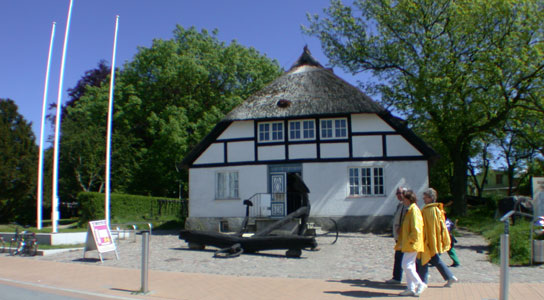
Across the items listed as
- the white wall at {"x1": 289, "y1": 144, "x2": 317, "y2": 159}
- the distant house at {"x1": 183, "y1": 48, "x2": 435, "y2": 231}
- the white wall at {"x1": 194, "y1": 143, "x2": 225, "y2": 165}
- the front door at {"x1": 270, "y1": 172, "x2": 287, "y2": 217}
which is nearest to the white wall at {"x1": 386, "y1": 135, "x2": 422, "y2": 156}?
the distant house at {"x1": 183, "y1": 48, "x2": 435, "y2": 231}

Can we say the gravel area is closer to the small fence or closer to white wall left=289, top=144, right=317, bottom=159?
white wall left=289, top=144, right=317, bottom=159

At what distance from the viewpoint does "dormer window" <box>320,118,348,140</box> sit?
1992cm

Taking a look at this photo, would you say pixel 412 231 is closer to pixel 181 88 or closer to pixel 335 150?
pixel 335 150

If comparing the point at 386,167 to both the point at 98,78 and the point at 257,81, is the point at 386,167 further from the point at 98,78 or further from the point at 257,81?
the point at 98,78

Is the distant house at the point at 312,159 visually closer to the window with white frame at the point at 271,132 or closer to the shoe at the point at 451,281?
the window with white frame at the point at 271,132

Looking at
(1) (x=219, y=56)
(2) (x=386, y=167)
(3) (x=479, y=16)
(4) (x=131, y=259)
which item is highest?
(1) (x=219, y=56)

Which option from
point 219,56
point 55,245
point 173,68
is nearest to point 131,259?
point 55,245

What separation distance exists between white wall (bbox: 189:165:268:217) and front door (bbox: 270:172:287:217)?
362mm

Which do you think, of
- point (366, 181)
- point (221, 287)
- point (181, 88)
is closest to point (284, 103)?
point (366, 181)

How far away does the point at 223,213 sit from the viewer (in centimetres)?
2042

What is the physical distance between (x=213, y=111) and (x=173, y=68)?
448 centimetres

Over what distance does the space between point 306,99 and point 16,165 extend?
19308mm

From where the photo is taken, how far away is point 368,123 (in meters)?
19.8

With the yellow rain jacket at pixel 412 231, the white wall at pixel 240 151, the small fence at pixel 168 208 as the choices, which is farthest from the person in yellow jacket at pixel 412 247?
the small fence at pixel 168 208
